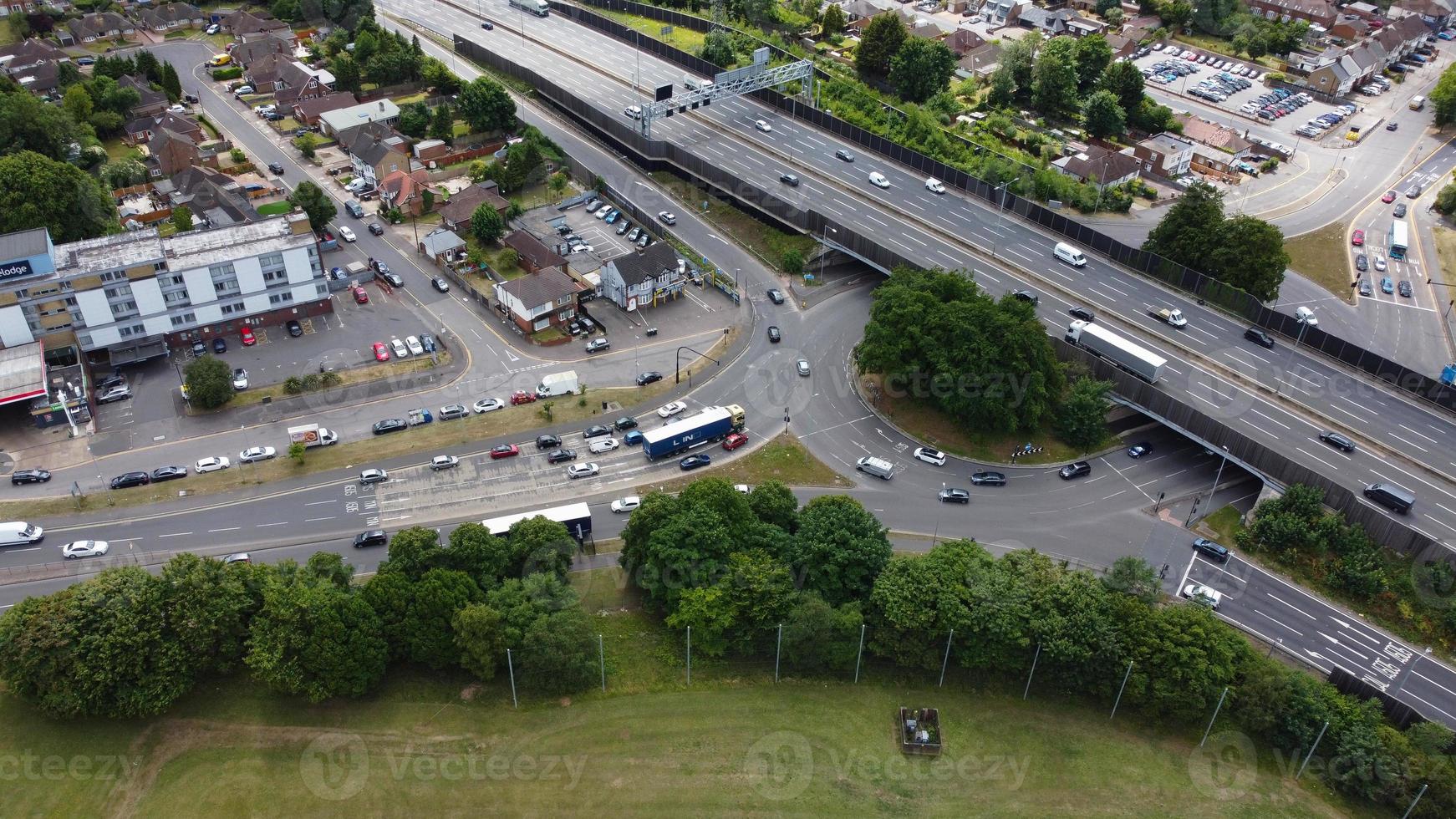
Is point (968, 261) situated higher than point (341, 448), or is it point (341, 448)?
point (968, 261)

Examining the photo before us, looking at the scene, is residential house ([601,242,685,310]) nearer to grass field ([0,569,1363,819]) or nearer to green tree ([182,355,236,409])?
green tree ([182,355,236,409])

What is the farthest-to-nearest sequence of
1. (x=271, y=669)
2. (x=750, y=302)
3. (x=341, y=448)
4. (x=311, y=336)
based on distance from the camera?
1. (x=750, y=302)
2. (x=311, y=336)
3. (x=341, y=448)
4. (x=271, y=669)

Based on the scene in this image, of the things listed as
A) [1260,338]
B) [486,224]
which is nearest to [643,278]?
[486,224]

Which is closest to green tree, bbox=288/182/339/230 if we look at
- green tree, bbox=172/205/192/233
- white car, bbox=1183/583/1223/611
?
green tree, bbox=172/205/192/233

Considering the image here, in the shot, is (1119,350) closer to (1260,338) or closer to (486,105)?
(1260,338)

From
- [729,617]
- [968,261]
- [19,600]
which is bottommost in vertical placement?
[19,600]

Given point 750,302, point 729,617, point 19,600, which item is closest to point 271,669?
point 19,600

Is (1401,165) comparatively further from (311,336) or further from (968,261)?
(311,336)
